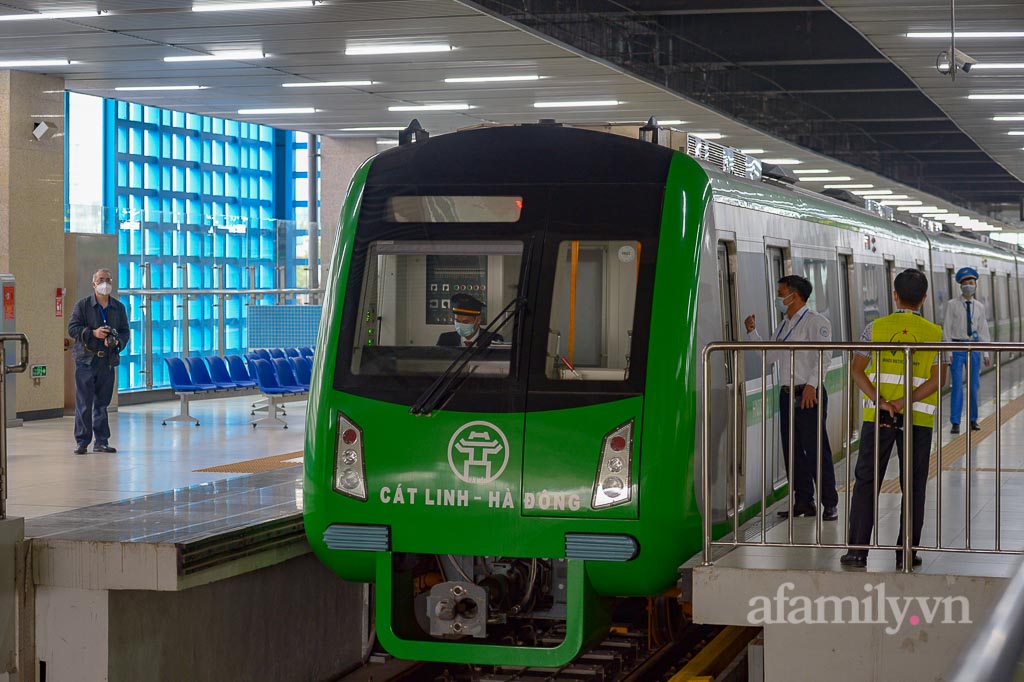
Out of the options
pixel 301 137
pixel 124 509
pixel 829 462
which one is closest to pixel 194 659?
pixel 124 509

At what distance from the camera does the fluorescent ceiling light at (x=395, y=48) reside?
14.8 meters

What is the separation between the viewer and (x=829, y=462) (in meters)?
8.57

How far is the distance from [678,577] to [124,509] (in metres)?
3.53

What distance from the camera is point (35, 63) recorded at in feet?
52.7

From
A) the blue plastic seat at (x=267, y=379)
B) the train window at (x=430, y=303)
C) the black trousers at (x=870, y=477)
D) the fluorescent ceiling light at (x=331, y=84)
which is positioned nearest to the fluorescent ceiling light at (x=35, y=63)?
the fluorescent ceiling light at (x=331, y=84)

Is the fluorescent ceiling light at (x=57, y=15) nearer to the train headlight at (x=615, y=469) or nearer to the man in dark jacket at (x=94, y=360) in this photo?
the man in dark jacket at (x=94, y=360)

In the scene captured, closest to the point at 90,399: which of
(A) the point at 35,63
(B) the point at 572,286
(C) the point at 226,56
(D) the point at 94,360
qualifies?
(D) the point at 94,360

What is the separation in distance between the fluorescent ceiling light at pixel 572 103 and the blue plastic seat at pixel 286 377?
198 inches

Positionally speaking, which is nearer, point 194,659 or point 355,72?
point 194,659

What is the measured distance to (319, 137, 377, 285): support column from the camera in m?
24.1

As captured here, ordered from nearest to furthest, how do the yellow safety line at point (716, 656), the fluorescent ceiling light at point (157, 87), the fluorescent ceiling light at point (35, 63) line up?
the yellow safety line at point (716, 656) → the fluorescent ceiling light at point (35, 63) → the fluorescent ceiling light at point (157, 87)

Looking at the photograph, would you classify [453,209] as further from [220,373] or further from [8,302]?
[220,373]

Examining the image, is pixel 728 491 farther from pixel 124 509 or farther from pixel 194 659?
pixel 124 509

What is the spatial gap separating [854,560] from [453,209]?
2.59 metres
